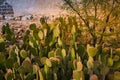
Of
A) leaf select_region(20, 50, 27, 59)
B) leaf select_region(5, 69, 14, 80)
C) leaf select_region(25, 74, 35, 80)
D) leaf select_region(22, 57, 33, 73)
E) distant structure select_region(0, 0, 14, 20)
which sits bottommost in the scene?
leaf select_region(25, 74, 35, 80)

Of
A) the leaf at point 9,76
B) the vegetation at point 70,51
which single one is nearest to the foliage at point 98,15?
the vegetation at point 70,51

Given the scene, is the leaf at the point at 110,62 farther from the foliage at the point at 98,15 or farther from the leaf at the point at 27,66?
the foliage at the point at 98,15

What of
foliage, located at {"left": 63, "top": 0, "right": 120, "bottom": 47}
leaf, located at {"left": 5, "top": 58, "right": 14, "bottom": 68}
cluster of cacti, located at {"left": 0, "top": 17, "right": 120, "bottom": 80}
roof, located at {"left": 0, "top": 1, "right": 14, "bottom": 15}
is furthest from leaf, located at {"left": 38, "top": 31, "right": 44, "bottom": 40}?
roof, located at {"left": 0, "top": 1, "right": 14, "bottom": 15}

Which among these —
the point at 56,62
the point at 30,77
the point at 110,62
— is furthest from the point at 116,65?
the point at 30,77

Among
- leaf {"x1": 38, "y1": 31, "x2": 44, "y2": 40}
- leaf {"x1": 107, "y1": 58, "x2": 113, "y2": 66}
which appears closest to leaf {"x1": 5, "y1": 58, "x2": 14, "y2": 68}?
leaf {"x1": 38, "y1": 31, "x2": 44, "y2": 40}

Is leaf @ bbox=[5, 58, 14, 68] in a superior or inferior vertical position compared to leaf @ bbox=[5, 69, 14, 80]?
superior

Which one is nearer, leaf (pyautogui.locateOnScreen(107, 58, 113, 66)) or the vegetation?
the vegetation

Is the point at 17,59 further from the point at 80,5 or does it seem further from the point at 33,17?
the point at 33,17

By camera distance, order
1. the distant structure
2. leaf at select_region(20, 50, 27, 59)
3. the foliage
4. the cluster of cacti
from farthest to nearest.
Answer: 1. the distant structure
2. the foliage
3. leaf at select_region(20, 50, 27, 59)
4. the cluster of cacti

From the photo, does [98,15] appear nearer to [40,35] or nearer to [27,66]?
[40,35]

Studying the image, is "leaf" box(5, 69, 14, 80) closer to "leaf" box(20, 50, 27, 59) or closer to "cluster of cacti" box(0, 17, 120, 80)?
"cluster of cacti" box(0, 17, 120, 80)

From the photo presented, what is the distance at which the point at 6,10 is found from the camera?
7.51 metres

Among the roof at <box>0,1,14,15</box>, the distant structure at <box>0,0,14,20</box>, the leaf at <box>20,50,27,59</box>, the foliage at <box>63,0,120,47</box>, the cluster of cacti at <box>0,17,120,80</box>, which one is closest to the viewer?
the cluster of cacti at <box>0,17,120,80</box>

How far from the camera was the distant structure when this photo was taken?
7195 mm
